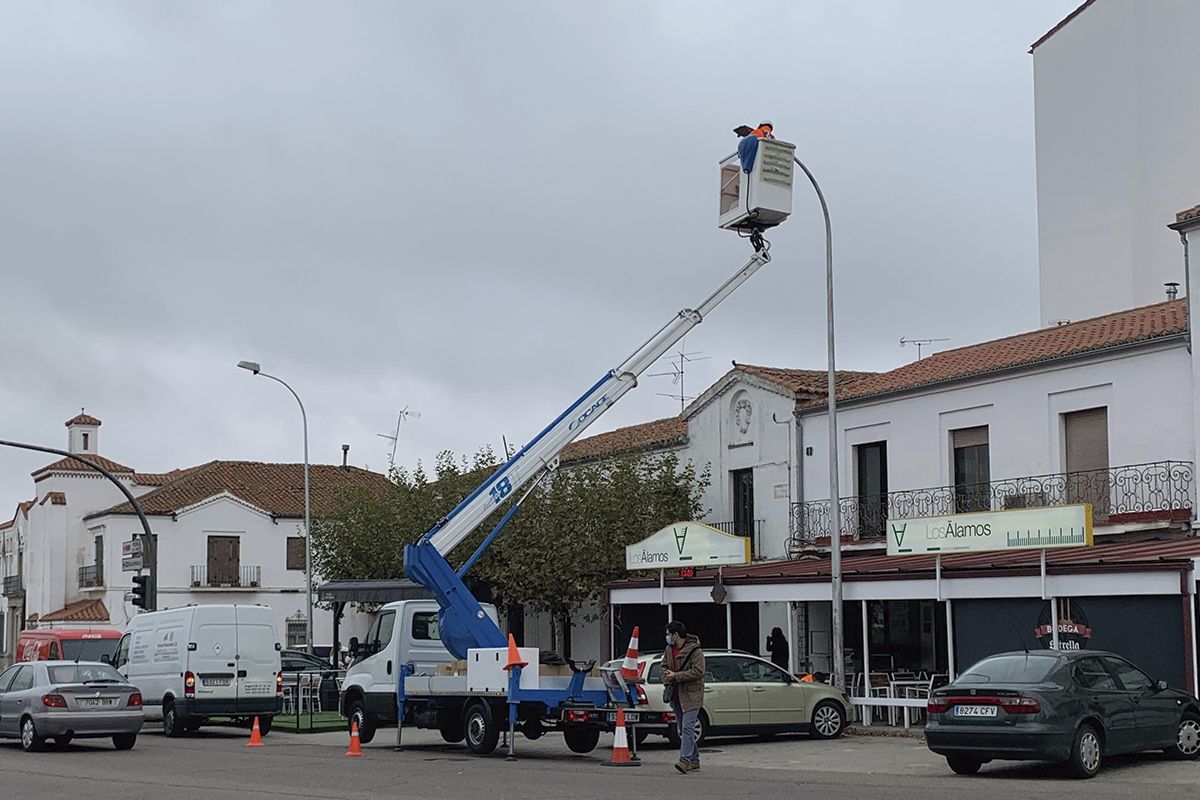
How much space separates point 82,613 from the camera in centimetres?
5531

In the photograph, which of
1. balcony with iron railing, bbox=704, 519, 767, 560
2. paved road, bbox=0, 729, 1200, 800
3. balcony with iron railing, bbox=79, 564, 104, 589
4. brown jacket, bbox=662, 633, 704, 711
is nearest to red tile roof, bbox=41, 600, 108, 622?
balcony with iron railing, bbox=79, 564, 104, 589

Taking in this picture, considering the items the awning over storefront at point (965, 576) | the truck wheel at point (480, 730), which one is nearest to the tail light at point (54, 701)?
the truck wheel at point (480, 730)

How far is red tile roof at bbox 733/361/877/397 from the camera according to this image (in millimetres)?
33531

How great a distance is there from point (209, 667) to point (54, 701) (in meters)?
4.55

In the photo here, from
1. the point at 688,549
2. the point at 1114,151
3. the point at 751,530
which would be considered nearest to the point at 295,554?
the point at 751,530

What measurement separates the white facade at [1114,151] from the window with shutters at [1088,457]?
13.2 meters

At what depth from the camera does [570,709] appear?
19.6m

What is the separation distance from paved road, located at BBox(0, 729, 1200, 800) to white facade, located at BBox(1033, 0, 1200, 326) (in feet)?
73.3

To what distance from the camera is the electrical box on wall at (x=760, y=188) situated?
20906 millimetres

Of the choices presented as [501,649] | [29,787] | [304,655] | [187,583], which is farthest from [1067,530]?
[187,583]

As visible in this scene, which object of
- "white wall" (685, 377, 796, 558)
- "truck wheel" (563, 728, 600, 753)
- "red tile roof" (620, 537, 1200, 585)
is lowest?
"truck wheel" (563, 728, 600, 753)

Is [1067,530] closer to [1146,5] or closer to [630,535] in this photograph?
[630,535]

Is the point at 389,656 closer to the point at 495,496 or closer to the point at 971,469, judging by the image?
the point at 495,496

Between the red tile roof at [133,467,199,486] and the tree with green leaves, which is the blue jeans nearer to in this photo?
the tree with green leaves
